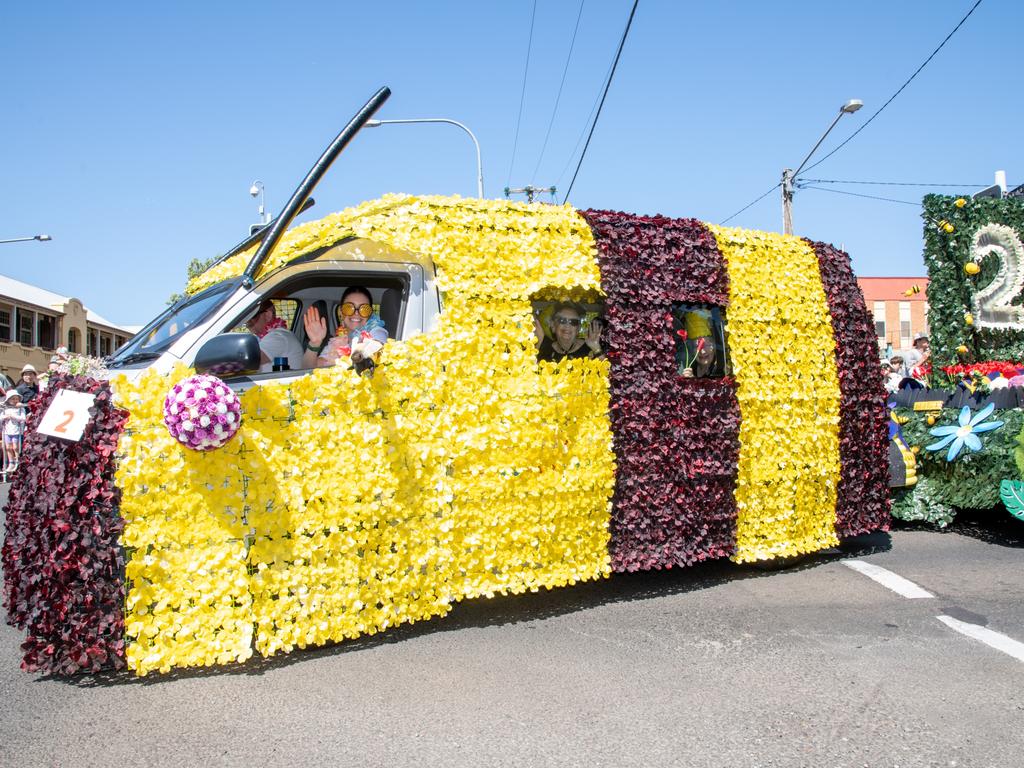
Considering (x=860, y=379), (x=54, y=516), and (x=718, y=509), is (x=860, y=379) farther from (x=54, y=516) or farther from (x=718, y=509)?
(x=54, y=516)

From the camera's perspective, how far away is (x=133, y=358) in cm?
415

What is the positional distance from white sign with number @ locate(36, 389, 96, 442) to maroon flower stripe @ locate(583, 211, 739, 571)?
2948mm

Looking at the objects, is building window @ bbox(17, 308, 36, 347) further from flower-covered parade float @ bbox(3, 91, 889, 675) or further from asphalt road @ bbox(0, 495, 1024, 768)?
asphalt road @ bbox(0, 495, 1024, 768)

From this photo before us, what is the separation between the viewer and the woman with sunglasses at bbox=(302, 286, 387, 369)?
4.06m

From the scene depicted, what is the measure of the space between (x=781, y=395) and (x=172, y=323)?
4149 mm

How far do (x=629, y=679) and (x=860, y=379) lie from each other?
11.4ft

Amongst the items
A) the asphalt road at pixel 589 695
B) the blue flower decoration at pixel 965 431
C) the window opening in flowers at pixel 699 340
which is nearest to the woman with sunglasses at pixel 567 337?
the window opening in flowers at pixel 699 340

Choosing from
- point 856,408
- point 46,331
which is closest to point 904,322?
point 46,331

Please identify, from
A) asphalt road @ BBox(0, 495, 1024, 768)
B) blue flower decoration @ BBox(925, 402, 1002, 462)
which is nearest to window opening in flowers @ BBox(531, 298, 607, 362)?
asphalt road @ BBox(0, 495, 1024, 768)

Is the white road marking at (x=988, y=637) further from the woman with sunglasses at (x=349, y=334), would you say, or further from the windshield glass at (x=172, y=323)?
the windshield glass at (x=172, y=323)

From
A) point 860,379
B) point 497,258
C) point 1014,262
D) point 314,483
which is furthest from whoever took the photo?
point 1014,262

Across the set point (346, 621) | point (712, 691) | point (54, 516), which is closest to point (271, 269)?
point (54, 516)

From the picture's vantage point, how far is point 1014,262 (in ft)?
28.9

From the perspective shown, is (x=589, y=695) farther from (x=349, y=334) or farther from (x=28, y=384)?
(x=28, y=384)
